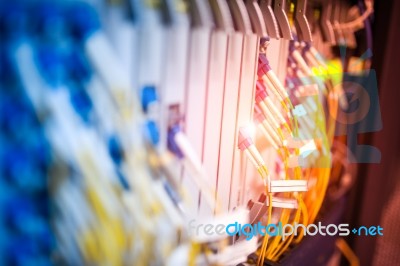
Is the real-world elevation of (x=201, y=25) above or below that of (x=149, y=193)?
above

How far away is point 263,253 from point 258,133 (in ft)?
1.35

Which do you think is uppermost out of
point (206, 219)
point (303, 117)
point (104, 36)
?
point (104, 36)

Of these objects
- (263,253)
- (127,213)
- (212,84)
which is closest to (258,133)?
(212,84)

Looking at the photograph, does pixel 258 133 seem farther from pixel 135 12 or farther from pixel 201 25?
pixel 135 12

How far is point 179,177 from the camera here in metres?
0.99

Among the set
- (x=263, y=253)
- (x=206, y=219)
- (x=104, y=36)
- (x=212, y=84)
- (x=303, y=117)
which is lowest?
(x=263, y=253)

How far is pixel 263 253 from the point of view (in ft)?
4.49

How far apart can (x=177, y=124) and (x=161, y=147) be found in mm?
75

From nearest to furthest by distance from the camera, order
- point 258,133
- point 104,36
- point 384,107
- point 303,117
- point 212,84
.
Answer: point 104,36 < point 212,84 < point 258,133 < point 303,117 < point 384,107

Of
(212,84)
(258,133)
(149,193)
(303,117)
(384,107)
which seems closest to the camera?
(149,193)

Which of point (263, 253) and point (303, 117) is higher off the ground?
point (303, 117)

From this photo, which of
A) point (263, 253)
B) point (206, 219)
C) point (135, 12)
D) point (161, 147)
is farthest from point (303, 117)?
point (135, 12)

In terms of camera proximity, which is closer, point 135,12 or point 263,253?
point 135,12

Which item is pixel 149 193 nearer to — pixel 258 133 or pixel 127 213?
pixel 127 213
